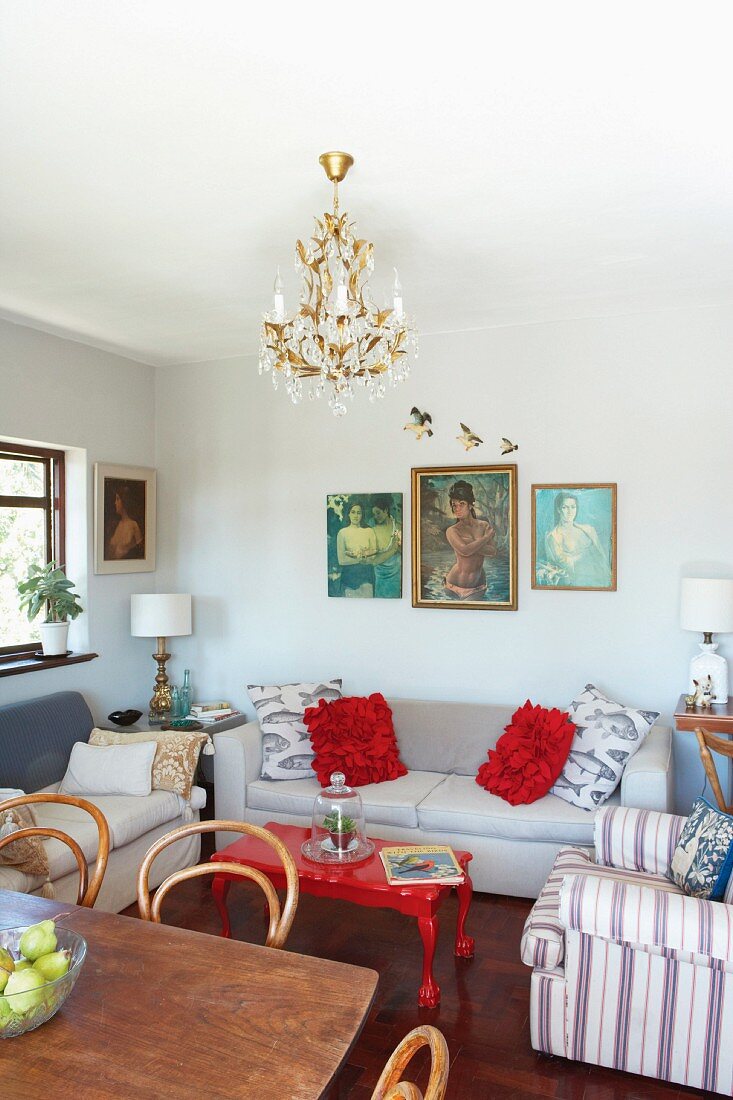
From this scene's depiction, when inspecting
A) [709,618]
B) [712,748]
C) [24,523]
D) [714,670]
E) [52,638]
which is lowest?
[712,748]

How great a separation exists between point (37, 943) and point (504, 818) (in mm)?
2482

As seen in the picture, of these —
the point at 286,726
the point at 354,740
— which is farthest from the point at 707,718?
the point at 286,726

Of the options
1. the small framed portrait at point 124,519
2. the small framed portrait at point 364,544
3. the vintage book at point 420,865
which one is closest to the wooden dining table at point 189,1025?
the vintage book at point 420,865

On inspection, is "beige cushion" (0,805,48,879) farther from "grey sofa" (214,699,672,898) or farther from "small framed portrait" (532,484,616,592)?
"small framed portrait" (532,484,616,592)

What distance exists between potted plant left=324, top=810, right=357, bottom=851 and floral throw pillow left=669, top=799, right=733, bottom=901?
118cm

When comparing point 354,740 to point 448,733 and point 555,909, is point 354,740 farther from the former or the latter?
point 555,909

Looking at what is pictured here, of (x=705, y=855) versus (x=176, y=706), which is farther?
(x=176, y=706)

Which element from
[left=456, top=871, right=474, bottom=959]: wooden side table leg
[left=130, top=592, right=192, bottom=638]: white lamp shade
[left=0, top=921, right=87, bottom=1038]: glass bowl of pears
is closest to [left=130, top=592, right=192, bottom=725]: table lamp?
[left=130, top=592, right=192, bottom=638]: white lamp shade

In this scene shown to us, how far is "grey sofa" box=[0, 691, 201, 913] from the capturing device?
131 inches

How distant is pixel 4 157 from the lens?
2426mm

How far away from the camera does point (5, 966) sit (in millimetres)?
1457

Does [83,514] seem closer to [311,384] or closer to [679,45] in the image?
[311,384]

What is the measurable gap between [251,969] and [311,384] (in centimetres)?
366

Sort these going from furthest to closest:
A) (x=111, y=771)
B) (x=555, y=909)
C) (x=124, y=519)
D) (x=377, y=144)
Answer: (x=124, y=519) < (x=111, y=771) < (x=555, y=909) < (x=377, y=144)
